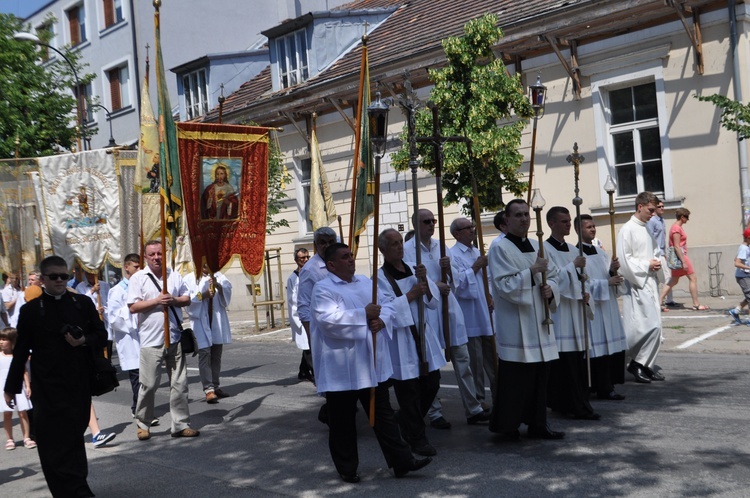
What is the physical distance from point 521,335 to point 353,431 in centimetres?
161

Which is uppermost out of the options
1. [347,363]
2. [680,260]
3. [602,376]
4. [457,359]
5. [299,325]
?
[680,260]

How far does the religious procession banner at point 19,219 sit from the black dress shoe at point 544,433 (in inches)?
362

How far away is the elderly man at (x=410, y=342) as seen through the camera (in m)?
6.86

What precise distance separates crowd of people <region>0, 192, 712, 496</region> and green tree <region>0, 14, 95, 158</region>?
12.9 meters

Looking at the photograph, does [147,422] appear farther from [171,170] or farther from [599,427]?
[599,427]

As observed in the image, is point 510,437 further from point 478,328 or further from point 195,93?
point 195,93

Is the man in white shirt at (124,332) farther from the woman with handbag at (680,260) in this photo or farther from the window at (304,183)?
the window at (304,183)

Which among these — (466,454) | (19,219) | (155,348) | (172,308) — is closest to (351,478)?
(466,454)

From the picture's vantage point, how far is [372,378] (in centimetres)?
634

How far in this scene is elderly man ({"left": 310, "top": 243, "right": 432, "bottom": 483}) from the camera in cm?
630

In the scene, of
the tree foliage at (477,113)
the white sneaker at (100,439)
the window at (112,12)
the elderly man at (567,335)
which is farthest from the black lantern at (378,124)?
the window at (112,12)

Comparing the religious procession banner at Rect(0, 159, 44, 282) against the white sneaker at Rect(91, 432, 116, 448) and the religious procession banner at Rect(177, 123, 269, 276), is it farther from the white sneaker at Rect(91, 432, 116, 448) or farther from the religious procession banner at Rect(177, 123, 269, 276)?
the white sneaker at Rect(91, 432, 116, 448)

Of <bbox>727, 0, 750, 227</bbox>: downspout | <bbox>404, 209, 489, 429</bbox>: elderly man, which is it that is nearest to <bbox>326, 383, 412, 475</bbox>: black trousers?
<bbox>404, 209, 489, 429</bbox>: elderly man

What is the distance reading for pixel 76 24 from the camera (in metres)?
37.9
